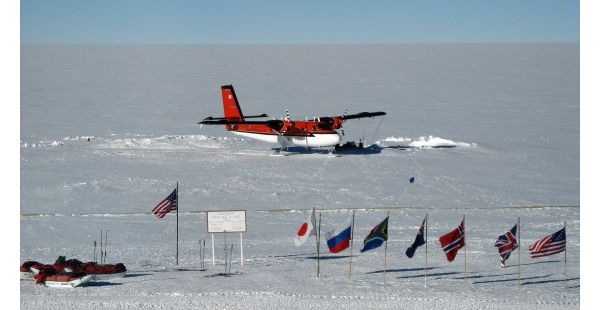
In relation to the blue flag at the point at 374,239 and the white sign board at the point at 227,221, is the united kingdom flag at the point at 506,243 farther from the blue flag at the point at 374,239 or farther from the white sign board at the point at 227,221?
the white sign board at the point at 227,221

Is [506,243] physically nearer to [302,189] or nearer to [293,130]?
[302,189]

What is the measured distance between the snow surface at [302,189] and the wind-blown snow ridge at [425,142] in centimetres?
21

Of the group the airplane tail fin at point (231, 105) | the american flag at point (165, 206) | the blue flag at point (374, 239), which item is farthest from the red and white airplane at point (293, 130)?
the blue flag at point (374, 239)

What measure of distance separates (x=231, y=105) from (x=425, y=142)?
12569mm

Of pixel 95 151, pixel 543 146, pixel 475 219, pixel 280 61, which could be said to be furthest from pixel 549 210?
pixel 280 61

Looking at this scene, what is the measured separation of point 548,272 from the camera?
92.1 feet

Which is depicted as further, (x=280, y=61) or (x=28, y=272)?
(x=280, y=61)

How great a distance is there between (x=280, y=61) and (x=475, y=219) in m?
106

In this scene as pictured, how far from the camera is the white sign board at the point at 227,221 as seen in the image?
92.7ft

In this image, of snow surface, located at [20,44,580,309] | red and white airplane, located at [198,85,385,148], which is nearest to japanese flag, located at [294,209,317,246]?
snow surface, located at [20,44,580,309]

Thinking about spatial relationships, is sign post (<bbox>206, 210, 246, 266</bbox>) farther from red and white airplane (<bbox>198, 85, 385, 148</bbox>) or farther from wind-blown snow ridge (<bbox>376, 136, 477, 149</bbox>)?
wind-blown snow ridge (<bbox>376, 136, 477, 149</bbox>)

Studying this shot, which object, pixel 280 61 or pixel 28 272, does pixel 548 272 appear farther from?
pixel 280 61

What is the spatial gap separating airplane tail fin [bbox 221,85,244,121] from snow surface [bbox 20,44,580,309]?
179cm
